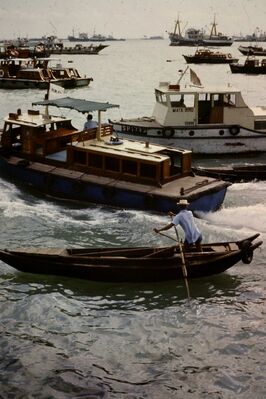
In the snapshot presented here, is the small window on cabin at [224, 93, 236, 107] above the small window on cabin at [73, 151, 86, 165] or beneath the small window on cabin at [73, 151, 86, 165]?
above

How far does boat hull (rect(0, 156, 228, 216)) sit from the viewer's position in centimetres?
1781

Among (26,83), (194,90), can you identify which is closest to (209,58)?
(26,83)

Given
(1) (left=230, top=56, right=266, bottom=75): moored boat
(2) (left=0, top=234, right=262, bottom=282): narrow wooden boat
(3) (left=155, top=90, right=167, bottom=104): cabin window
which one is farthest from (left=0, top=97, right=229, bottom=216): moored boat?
(1) (left=230, top=56, right=266, bottom=75): moored boat

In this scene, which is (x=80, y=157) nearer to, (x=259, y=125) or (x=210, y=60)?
(x=259, y=125)

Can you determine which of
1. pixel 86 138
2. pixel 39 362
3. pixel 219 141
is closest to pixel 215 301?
pixel 39 362

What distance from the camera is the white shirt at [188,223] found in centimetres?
1310

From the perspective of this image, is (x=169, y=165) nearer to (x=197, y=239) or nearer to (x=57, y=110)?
(x=197, y=239)

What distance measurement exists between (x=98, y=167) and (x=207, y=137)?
884 cm

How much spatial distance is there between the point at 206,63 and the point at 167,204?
9995 centimetres

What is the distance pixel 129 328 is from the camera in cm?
1195

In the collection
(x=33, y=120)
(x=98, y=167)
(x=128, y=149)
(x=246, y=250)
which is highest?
(x=33, y=120)

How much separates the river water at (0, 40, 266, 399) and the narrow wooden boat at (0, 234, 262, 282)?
42 cm

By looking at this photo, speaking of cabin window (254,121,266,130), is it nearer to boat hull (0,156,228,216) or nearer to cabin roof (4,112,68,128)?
boat hull (0,156,228,216)

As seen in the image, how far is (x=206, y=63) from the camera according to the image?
112562 mm
